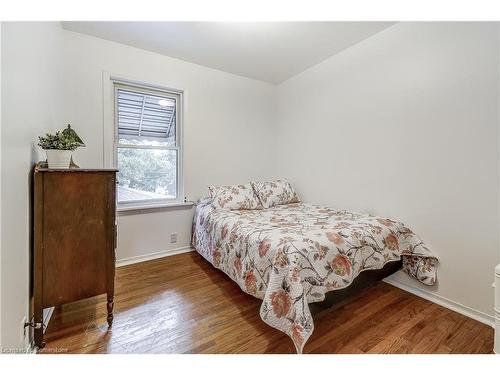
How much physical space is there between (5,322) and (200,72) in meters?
2.94

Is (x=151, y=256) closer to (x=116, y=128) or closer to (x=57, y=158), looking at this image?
(x=116, y=128)

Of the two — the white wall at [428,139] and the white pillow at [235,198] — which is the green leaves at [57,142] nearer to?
the white pillow at [235,198]

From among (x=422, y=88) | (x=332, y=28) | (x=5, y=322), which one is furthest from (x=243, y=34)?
(x=5, y=322)

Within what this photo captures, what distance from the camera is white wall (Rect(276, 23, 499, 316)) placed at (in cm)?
166

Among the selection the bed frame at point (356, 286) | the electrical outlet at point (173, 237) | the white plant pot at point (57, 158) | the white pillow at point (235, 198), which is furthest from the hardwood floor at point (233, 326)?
the white plant pot at point (57, 158)

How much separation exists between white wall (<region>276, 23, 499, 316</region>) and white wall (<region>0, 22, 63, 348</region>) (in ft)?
8.81

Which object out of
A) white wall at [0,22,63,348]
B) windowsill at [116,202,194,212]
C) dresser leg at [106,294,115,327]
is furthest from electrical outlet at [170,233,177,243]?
white wall at [0,22,63,348]

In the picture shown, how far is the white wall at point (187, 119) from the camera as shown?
7.82 ft

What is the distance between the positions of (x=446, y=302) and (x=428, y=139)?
4.37 feet

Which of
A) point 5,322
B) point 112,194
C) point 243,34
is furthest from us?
point 243,34

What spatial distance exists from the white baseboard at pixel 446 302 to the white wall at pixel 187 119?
7.11ft

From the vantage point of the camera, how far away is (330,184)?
285cm

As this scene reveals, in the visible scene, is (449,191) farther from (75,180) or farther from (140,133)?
(140,133)

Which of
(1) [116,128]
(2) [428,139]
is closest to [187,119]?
(1) [116,128]
